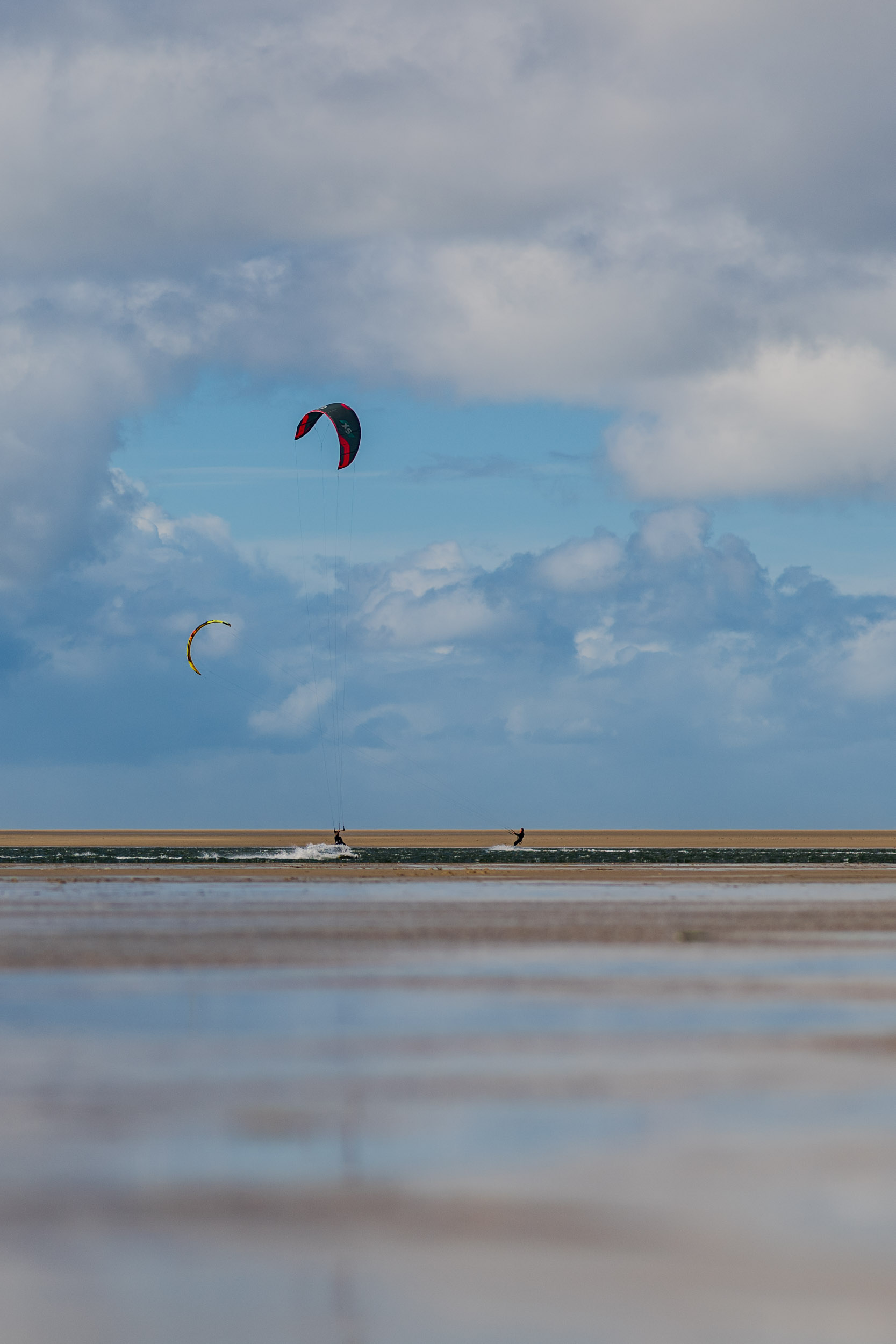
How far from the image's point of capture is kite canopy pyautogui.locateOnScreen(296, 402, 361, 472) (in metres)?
58.5

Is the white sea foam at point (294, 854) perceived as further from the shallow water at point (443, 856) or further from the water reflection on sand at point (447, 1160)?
the water reflection on sand at point (447, 1160)

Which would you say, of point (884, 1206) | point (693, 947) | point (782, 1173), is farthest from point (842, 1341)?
point (693, 947)

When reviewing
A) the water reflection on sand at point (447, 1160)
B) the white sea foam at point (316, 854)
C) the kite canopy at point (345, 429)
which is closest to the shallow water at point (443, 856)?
the white sea foam at point (316, 854)

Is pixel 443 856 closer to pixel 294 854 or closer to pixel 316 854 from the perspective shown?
pixel 316 854

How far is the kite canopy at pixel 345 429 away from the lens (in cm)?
5850

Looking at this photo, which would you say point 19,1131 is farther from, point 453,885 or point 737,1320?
point 453,885

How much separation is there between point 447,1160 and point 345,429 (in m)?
49.3

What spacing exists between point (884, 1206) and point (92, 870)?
61.7m

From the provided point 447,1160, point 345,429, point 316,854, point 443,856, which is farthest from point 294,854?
point 447,1160

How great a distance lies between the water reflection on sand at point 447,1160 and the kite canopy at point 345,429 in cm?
3723

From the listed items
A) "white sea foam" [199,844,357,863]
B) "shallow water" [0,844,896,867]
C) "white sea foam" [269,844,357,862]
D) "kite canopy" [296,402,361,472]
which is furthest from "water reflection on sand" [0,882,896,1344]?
"white sea foam" [269,844,357,862]

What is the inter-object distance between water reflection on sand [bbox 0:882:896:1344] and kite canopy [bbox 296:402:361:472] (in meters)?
37.2

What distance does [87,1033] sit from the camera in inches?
708

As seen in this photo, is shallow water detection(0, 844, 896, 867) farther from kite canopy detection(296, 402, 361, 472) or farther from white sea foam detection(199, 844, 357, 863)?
kite canopy detection(296, 402, 361, 472)
